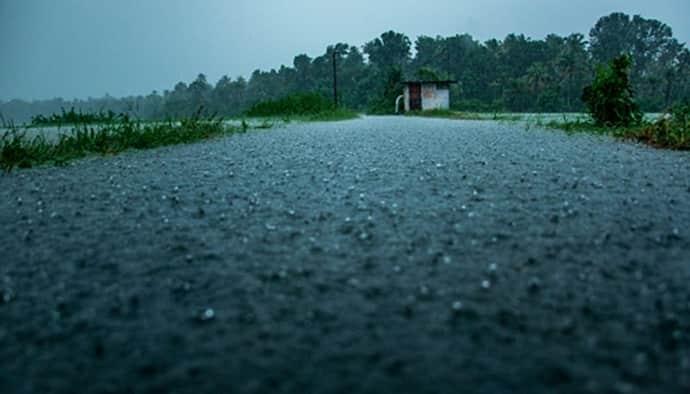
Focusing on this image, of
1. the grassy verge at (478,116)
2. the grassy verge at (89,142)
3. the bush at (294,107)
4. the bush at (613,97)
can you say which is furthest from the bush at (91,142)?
the bush at (294,107)

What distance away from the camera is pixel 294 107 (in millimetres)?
22500

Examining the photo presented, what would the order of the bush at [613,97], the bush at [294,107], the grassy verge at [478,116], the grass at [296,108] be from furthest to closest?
the bush at [294,107], the grass at [296,108], the grassy verge at [478,116], the bush at [613,97]

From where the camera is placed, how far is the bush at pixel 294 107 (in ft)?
73.3

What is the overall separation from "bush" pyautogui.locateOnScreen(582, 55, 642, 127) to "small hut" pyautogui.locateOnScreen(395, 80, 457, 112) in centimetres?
2848

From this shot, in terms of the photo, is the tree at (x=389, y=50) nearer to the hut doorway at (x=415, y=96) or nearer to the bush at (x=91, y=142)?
the hut doorway at (x=415, y=96)

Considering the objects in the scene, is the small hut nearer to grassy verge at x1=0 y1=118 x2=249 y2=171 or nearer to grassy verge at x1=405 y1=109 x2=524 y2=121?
grassy verge at x1=405 y1=109 x2=524 y2=121

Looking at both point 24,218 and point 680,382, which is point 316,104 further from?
point 680,382

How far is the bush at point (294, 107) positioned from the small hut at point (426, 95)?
1764 cm

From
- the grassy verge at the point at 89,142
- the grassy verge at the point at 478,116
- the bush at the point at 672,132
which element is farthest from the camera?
the grassy verge at the point at 478,116

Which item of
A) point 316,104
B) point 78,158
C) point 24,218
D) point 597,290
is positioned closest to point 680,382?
point 597,290

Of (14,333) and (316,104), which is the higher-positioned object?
(316,104)

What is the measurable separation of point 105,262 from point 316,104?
21.3 m

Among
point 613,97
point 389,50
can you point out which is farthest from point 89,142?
point 389,50

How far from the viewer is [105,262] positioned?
2283mm
